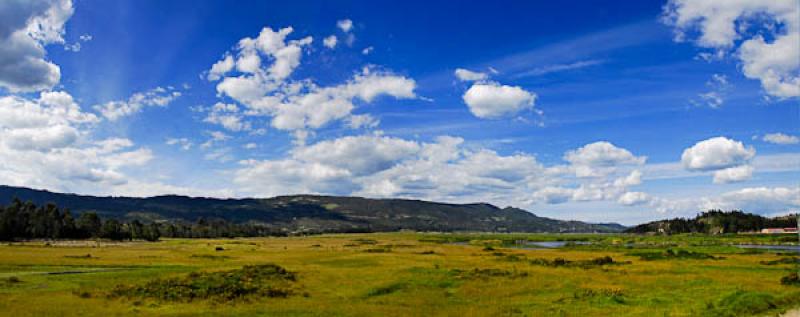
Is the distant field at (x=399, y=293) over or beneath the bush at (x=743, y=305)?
beneath

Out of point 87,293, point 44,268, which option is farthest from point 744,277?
point 44,268

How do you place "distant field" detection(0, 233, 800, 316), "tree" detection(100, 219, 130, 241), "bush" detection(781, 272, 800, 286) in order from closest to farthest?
"distant field" detection(0, 233, 800, 316) < "bush" detection(781, 272, 800, 286) < "tree" detection(100, 219, 130, 241)

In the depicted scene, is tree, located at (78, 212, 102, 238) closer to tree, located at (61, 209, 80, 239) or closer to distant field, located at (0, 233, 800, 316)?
tree, located at (61, 209, 80, 239)

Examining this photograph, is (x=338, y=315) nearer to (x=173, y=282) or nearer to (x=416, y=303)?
(x=416, y=303)

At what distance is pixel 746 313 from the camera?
33375 millimetres

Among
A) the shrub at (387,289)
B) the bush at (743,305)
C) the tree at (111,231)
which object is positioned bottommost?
the shrub at (387,289)

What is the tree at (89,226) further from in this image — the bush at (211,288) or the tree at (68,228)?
the bush at (211,288)

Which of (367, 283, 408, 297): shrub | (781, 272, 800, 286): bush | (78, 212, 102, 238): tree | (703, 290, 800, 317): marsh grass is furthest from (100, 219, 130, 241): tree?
(703, 290, 800, 317): marsh grass

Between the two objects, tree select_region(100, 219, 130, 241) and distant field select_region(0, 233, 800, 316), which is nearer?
distant field select_region(0, 233, 800, 316)

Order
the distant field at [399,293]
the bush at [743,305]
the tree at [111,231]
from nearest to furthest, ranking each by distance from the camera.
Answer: the bush at [743,305], the distant field at [399,293], the tree at [111,231]

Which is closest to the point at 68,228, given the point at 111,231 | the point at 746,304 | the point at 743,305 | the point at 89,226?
the point at 89,226

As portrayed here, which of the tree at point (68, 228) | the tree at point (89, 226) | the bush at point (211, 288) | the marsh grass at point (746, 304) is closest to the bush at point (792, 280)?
the marsh grass at point (746, 304)

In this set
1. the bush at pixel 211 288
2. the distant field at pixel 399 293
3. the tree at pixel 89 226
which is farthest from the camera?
the tree at pixel 89 226

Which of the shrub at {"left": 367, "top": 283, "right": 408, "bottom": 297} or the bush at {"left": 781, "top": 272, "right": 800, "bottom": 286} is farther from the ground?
the bush at {"left": 781, "top": 272, "right": 800, "bottom": 286}
